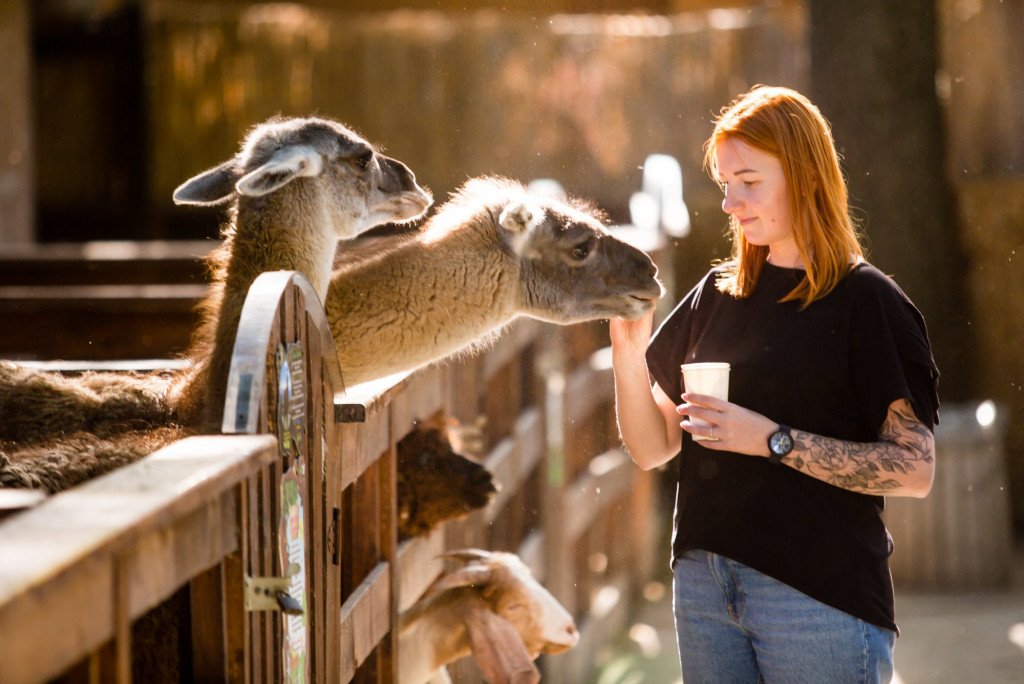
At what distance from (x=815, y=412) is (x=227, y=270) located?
168 cm

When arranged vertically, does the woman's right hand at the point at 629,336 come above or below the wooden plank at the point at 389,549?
above

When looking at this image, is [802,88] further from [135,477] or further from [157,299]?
[135,477]

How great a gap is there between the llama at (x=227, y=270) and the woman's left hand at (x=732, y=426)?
3.28 ft

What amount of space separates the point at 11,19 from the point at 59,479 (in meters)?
8.37

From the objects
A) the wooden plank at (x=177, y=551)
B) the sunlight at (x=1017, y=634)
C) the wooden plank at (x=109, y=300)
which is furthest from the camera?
the sunlight at (x=1017, y=634)

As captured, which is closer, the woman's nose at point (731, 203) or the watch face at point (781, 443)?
the watch face at point (781, 443)

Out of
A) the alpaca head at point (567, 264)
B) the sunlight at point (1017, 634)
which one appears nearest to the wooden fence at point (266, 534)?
the alpaca head at point (567, 264)

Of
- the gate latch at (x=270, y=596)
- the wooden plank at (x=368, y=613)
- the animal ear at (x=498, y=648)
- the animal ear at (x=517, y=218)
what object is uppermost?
the animal ear at (x=517, y=218)

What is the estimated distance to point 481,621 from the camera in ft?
12.8

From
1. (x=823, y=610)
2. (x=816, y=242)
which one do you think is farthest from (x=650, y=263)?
(x=823, y=610)

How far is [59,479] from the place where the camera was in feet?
8.41

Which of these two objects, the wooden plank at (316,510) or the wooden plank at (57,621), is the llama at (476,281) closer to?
the wooden plank at (316,510)

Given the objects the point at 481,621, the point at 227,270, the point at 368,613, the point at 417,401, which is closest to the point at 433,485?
the point at 417,401

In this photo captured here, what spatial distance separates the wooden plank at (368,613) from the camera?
311cm
